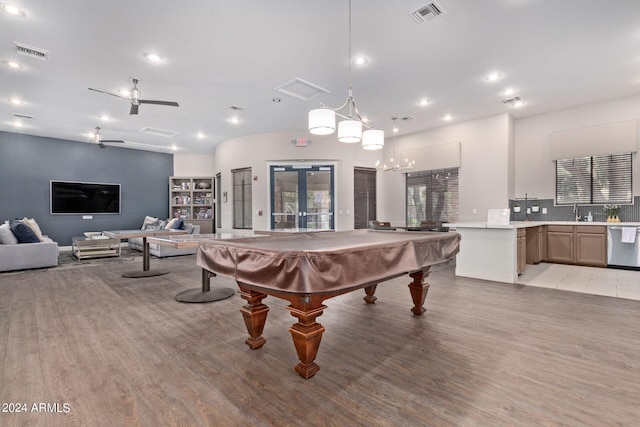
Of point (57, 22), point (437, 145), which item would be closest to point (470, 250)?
point (437, 145)

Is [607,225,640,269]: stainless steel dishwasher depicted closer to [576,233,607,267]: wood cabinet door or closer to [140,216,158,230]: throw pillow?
[576,233,607,267]: wood cabinet door

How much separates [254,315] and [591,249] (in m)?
6.59

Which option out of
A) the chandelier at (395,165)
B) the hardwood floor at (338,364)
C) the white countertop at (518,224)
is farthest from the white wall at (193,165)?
the white countertop at (518,224)

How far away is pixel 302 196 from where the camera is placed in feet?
27.7

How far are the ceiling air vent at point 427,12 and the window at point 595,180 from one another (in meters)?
5.15

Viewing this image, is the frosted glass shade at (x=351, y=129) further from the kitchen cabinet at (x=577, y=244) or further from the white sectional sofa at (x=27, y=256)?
the white sectional sofa at (x=27, y=256)

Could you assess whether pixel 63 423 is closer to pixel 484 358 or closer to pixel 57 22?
pixel 484 358

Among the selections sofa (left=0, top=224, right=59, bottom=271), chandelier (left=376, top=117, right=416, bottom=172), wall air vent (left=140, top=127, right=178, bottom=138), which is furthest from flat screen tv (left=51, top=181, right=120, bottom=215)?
chandelier (left=376, top=117, right=416, bottom=172)

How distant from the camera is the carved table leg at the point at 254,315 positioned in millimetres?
2400

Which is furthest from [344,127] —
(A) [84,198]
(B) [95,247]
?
(A) [84,198]

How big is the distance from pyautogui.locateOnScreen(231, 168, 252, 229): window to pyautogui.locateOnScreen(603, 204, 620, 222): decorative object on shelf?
26.7 feet

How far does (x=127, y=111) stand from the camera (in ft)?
21.0

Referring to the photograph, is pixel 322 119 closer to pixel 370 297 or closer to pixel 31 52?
pixel 370 297

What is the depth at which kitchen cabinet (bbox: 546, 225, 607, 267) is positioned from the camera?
5.65 meters
